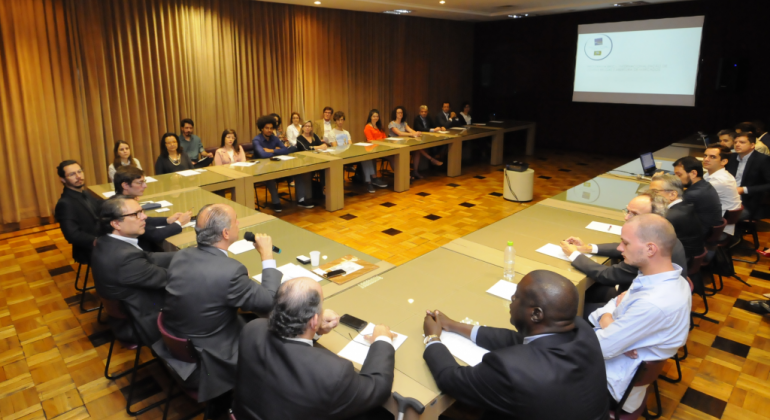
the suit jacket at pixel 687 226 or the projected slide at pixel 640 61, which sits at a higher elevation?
the projected slide at pixel 640 61

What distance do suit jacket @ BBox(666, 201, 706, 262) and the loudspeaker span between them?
6406 mm

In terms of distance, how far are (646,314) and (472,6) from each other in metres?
7.63

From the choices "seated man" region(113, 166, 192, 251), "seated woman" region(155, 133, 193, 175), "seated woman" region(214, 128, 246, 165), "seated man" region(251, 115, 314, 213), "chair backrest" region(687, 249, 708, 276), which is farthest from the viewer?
"seated man" region(251, 115, 314, 213)

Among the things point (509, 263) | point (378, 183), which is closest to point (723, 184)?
point (509, 263)

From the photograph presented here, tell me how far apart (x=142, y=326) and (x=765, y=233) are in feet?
20.8

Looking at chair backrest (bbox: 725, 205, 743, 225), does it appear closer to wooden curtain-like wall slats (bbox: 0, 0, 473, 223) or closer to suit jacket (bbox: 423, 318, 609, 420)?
suit jacket (bbox: 423, 318, 609, 420)

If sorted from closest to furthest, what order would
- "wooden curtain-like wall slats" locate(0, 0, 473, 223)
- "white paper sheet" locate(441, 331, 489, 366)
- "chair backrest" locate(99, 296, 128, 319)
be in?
"white paper sheet" locate(441, 331, 489, 366), "chair backrest" locate(99, 296, 128, 319), "wooden curtain-like wall slats" locate(0, 0, 473, 223)

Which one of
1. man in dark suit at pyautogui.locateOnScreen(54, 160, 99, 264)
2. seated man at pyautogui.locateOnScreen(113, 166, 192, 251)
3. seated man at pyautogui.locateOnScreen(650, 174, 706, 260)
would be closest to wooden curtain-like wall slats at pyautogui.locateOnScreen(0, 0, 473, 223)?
man in dark suit at pyautogui.locateOnScreen(54, 160, 99, 264)

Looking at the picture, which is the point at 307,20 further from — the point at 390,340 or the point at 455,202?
the point at 390,340

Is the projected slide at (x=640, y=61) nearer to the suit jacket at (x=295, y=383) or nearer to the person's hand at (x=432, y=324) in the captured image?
the person's hand at (x=432, y=324)

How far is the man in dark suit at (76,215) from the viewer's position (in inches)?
139

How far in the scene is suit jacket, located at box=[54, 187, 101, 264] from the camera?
3525mm

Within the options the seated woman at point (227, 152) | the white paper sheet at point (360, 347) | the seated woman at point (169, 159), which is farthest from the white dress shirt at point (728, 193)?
the seated woman at point (169, 159)

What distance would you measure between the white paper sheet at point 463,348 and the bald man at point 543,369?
21cm
